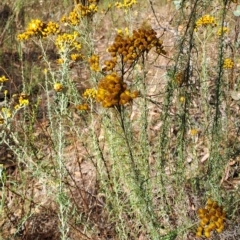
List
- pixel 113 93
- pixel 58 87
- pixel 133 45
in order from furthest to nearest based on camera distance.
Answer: pixel 58 87, pixel 133 45, pixel 113 93

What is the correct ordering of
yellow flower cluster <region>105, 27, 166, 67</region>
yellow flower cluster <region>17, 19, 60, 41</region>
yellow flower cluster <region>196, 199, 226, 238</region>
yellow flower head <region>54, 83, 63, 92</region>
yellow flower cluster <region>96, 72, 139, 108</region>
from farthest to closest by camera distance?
yellow flower cluster <region>17, 19, 60, 41</region> → yellow flower head <region>54, 83, 63, 92</region> → yellow flower cluster <region>105, 27, 166, 67</region> → yellow flower cluster <region>196, 199, 226, 238</region> → yellow flower cluster <region>96, 72, 139, 108</region>

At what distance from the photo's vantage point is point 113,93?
1264mm

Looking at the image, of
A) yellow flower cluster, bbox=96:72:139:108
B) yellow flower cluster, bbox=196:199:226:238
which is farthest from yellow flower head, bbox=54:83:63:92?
yellow flower cluster, bbox=196:199:226:238

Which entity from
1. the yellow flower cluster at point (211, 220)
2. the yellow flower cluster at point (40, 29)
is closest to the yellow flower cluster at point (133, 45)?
the yellow flower cluster at point (211, 220)

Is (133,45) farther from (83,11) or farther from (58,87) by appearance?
(83,11)

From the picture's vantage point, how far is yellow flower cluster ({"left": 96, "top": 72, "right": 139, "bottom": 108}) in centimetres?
→ 126

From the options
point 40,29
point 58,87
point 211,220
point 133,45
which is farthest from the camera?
point 40,29

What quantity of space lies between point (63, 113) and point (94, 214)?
896mm

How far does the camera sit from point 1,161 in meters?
3.22

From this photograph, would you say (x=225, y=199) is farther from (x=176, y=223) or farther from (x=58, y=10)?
(x=58, y=10)

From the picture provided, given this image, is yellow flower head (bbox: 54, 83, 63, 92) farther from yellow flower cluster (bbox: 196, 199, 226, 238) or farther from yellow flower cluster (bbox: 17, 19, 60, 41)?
yellow flower cluster (bbox: 196, 199, 226, 238)

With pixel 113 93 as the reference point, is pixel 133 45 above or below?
above

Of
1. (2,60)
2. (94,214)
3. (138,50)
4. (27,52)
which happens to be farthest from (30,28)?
(27,52)

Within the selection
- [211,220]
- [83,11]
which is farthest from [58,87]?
[211,220]
